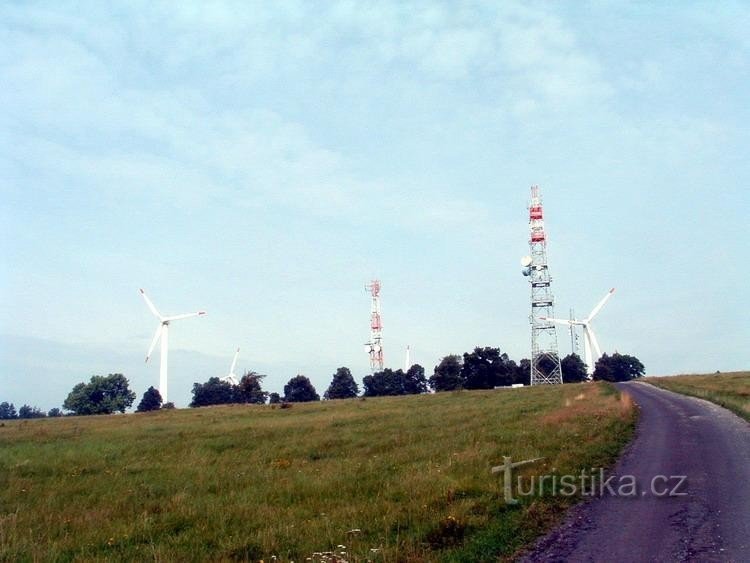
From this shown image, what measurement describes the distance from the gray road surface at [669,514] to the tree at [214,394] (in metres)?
144

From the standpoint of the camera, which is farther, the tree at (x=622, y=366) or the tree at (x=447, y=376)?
the tree at (x=622, y=366)

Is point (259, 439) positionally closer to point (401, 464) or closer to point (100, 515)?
point (401, 464)

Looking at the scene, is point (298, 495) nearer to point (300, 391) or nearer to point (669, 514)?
point (669, 514)

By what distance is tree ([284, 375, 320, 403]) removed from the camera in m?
139

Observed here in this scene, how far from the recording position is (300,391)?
14025 cm

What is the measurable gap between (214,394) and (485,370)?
7098cm

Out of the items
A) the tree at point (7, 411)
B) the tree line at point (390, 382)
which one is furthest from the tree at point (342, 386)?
the tree at point (7, 411)

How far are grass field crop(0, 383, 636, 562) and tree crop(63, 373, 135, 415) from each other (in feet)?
364

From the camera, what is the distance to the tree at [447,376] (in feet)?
406

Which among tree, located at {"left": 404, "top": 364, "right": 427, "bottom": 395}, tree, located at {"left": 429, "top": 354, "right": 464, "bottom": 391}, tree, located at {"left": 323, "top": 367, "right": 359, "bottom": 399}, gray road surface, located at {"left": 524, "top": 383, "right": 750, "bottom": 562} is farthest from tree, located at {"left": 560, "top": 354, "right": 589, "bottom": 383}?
gray road surface, located at {"left": 524, "top": 383, "right": 750, "bottom": 562}

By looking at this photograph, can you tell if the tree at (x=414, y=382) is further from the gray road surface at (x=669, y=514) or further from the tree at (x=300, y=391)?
the gray road surface at (x=669, y=514)

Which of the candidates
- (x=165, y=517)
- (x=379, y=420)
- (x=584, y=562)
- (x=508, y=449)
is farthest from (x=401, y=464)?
(x=379, y=420)

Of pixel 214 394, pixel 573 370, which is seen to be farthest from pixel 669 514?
pixel 214 394

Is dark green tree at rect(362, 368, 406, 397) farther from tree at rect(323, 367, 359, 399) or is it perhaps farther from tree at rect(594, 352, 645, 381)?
tree at rect(594, 352, 645, 381)
